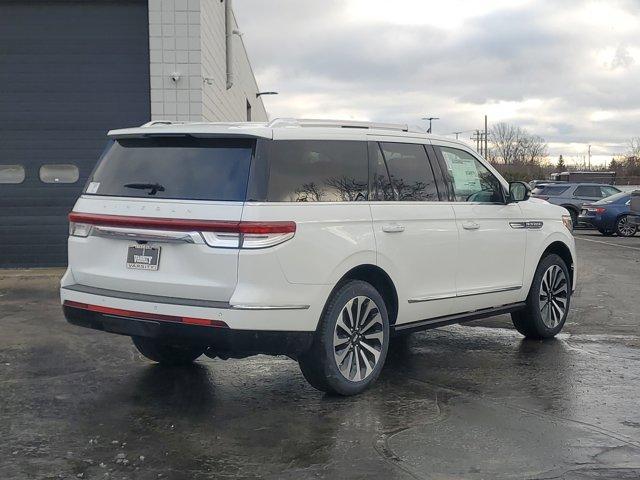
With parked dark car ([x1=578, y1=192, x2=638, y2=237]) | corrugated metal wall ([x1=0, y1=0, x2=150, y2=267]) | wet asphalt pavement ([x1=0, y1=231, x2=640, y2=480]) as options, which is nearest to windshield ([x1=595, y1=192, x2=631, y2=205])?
parked dark car ([x1=578, y1=192, x2=638, y2=237])

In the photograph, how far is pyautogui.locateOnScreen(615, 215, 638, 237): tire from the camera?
23.6 metres

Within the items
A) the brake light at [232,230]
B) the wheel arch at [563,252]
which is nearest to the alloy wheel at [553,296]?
the wheel arch at [563,252]

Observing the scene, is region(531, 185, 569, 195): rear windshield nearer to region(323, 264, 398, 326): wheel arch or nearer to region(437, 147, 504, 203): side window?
region(437, 147, 504, 203): side window

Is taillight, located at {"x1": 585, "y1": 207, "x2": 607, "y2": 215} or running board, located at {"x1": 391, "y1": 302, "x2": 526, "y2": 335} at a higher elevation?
taillight, located at {"x1": 585, "y1": 207, "x2": 607, "y2": 215}

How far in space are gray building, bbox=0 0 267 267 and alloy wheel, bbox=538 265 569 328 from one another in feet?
23.8

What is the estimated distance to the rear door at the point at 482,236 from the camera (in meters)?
6.58

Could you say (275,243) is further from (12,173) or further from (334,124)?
(12,173)

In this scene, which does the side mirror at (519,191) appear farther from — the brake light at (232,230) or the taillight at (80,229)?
the taillight at (80,229)

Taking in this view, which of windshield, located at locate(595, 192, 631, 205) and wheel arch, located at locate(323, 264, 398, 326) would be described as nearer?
wheel arch, located at locate(323, 264, 398, 326)

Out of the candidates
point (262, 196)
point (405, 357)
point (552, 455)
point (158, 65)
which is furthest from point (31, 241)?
point (552, 455)

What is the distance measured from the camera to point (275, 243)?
195 inches

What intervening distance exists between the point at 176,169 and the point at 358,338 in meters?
1.75

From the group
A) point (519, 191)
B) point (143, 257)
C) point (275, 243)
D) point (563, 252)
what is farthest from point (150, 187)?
point (563, 252)

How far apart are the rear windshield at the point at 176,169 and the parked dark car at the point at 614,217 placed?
20.6 m
